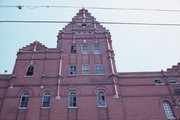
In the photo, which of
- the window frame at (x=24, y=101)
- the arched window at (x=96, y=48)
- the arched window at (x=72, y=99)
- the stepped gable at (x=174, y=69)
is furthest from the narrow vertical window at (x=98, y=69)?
the stepped gable at (x=174, y=69)

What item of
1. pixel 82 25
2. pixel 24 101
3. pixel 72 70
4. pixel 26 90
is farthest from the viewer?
pixel 82 25

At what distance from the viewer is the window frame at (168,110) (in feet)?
61.5

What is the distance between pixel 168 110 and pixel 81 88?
10.3 metres

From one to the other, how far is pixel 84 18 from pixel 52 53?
898cm

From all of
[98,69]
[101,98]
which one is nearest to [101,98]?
[101,98]

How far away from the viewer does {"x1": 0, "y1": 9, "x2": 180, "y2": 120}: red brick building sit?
59.5 ft

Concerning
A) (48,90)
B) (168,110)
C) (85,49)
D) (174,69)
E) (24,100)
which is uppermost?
(85,49)

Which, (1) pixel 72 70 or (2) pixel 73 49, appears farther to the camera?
(2) pixel 73 49

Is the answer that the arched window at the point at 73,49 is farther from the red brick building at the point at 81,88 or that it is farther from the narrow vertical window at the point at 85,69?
the narrow vertical window at the point at 85,69

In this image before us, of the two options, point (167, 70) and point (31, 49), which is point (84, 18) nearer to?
point (31, 49)

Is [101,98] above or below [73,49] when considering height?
below

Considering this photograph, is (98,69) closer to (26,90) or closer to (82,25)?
(82,25)

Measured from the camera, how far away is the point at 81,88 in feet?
65.0

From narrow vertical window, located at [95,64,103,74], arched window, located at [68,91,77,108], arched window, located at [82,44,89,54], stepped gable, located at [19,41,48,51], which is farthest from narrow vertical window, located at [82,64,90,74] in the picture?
stepped gable, located at [19,41,48,51]
